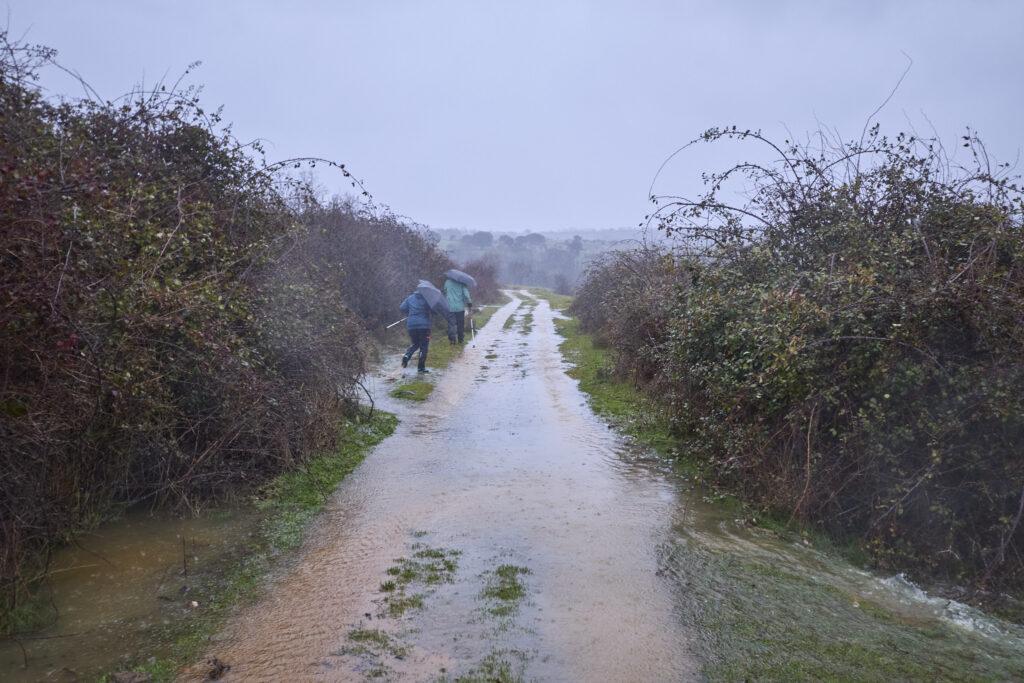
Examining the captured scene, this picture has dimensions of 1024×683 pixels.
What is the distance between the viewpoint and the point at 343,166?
8430 millimetres

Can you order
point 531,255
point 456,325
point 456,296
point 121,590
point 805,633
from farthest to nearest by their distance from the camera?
point 531,255, point 456,325, point 456,296, point 121,590, point 805,633

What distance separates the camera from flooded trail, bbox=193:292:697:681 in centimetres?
405

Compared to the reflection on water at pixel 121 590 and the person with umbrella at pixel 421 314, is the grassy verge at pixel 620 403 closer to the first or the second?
the person with umbrella at pixel 421 314

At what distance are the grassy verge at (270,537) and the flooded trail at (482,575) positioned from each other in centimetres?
17

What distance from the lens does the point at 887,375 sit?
5.66 m

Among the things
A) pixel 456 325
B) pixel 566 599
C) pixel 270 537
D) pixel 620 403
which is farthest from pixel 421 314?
pixel 566 599

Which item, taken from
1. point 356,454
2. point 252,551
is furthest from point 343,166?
point 252,551

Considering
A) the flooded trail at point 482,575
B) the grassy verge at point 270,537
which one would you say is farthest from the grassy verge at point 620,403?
the grassy verge at point 270,537

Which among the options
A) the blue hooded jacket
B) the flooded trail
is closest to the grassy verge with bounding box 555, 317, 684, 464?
the flooded trail

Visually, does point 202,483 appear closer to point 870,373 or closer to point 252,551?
point 252,551

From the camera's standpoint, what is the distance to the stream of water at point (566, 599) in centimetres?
404

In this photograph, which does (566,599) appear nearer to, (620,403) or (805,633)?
(805,633)

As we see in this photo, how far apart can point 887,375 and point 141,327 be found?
20.2 ft

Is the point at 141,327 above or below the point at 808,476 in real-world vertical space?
above
